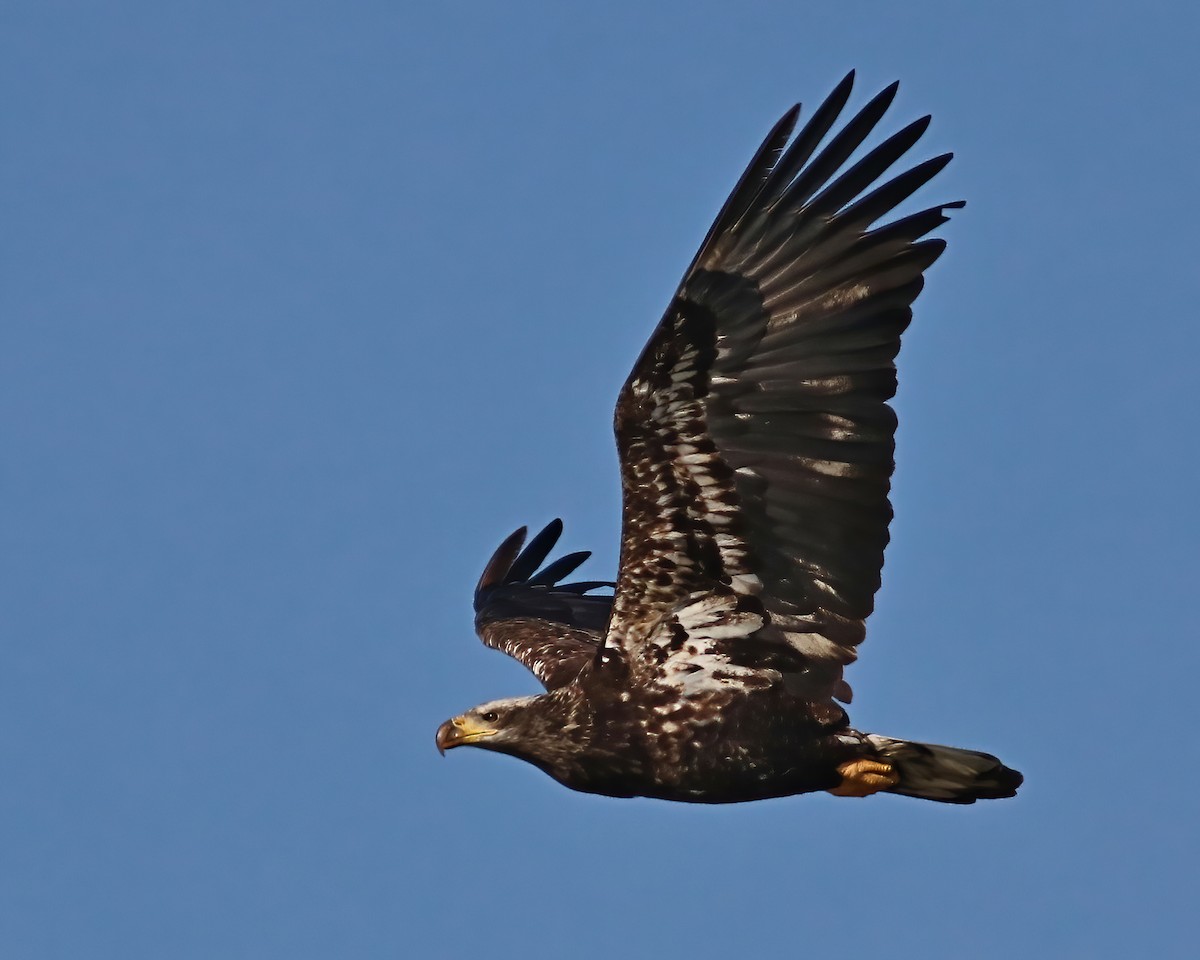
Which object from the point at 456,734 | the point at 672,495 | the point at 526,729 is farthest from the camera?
the point at 456,734

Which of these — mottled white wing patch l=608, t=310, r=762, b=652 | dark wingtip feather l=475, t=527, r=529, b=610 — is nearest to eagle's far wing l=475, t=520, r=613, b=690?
dark wingtip feather l=475, t=527, r=529, b=610

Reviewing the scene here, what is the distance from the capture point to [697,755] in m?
13.1

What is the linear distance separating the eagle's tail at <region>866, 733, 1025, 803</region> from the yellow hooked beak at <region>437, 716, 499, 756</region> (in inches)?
95.9

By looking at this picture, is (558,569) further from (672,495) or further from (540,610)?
(672,495)

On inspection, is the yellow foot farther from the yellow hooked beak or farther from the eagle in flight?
the yellow hooked beak

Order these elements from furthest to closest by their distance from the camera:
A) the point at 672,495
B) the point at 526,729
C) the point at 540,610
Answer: the point at 540,610
the point at 526,729
the point at 672,495

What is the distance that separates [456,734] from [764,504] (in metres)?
2.58

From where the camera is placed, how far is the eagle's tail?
13.4 meters

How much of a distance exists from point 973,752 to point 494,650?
4205mm

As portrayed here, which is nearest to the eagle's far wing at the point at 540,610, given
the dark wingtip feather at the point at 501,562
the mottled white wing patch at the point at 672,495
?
the dark wingtip feather at the point at 501,562

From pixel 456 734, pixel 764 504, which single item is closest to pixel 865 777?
pixel 764 504

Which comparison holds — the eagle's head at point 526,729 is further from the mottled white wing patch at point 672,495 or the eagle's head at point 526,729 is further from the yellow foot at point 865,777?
the yellow foot at point 865,777

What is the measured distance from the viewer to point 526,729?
13.4 m

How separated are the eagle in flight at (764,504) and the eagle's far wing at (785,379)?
0.01 meters
